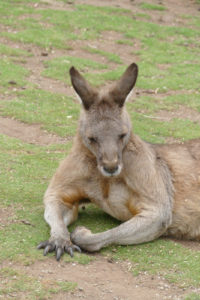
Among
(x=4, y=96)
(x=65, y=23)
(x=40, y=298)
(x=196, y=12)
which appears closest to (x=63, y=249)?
(x=40, y=298)

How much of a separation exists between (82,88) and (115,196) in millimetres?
1092

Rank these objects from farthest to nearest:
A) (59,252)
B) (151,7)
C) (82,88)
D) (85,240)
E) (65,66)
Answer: (151,7), (65,66), (82,88), (85,240), (59,252)

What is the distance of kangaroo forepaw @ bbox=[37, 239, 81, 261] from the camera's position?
5.34m

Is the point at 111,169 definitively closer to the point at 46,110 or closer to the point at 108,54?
the point at 46,110

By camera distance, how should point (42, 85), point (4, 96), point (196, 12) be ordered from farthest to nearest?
point (196, 12) < point (42, 85) < point (4, 96)

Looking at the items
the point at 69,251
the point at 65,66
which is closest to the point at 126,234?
the point at 69,251

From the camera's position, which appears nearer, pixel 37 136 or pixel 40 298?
pixel 40 298

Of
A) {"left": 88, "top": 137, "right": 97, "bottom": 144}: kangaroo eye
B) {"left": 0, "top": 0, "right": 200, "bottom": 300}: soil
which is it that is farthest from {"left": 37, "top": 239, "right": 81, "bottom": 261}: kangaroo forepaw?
{"left": 88, "top": 137, "right": 97, "bottom": 144}: kangaroo eye

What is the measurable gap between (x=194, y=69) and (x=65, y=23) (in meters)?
3.48

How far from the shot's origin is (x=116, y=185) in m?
5.89

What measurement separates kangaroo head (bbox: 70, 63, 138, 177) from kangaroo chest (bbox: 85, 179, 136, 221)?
0.36m

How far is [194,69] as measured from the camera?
1252cm

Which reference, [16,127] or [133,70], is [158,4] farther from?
[133,70]

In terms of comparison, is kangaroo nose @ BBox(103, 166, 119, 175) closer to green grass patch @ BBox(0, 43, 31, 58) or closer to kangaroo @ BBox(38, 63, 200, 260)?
kangaroo @ BBox(38, 63, 200, 260)
